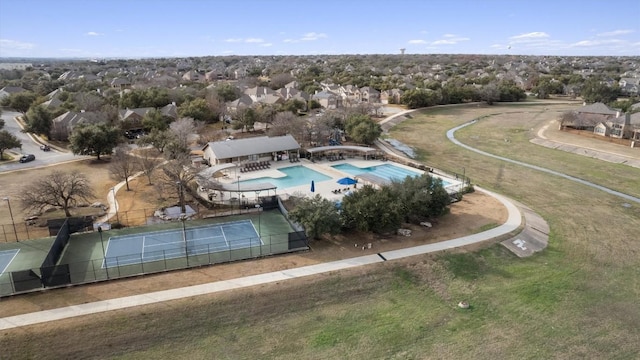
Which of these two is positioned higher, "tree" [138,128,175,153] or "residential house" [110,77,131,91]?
"residential house" [110,77,131,91]

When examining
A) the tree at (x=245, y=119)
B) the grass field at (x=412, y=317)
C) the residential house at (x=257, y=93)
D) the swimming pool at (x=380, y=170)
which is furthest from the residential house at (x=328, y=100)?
the grass field at (x=412, y=317)

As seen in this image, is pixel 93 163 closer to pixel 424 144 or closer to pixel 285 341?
pixel 285 341

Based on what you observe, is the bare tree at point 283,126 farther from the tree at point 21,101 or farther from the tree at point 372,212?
the tree at point 21,101

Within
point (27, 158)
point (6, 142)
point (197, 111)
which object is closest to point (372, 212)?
point (27, 158)

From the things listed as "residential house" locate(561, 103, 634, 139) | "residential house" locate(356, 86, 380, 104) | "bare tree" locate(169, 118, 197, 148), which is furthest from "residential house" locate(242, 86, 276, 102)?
A: "residential house" locate(561, 103, 634, 139)

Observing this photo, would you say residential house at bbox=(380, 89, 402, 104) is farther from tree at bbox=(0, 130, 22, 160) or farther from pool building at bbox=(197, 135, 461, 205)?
tree at bbox=(0, 130, 22, 160)

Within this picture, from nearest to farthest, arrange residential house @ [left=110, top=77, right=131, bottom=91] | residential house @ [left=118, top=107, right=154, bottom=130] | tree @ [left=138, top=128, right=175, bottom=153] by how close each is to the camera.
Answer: tree @ [left=138, top=128, right=175, bottom=153]
residential house @ [left=118, top=107, right=154, bottom=130]
residential house @ [left=110, top=77, right=131, bottom=91]

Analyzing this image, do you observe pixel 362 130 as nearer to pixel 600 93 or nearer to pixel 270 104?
pixel 270 104
